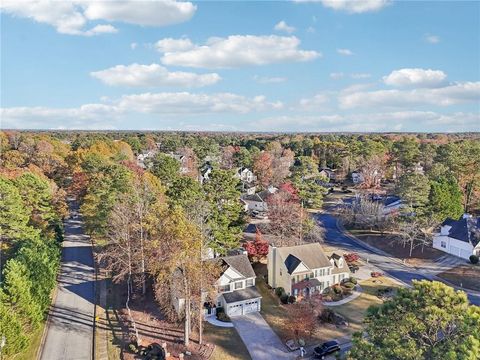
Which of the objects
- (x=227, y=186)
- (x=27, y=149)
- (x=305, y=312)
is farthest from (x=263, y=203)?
(x=27, y=149)

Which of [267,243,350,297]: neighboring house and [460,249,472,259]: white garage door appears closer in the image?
[267,243,350,297]: neighboring house

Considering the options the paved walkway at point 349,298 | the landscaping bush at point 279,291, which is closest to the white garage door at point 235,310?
the landscaping bush at point 279,291

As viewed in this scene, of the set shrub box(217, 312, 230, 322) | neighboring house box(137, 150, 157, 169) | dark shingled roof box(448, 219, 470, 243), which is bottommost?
shrub box(217, 312, 230, 322)

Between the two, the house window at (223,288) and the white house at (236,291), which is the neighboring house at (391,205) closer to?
the white house at (236,291)

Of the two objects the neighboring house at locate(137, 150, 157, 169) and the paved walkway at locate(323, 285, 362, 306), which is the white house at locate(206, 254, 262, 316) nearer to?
the paved walkway at locate(323, 285, 362, 306)

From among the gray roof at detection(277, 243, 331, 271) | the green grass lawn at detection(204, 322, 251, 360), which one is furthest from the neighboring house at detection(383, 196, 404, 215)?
the green grass lawn at detection(204, 322, 251, 360)

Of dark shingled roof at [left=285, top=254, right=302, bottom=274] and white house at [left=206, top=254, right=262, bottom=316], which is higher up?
dark shingled roof at [left=285, top=254, right=302, bottom=274]
